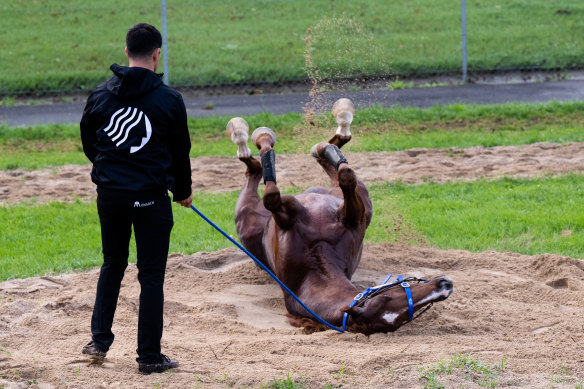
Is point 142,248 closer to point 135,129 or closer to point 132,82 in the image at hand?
point 135,129

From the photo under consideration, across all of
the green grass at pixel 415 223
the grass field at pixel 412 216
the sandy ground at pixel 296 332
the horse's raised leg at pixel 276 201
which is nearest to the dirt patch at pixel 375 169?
the grass field at pixel 412 216

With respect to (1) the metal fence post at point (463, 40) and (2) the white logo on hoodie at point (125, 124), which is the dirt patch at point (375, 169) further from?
(2) the white logo on hoodie at point (125, 124)

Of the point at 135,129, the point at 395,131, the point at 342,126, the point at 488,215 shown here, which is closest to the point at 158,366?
the point at 135,129

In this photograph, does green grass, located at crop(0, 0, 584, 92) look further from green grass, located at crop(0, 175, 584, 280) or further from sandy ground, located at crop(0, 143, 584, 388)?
sandy ground, located at crop(0, 143, 584, 388)

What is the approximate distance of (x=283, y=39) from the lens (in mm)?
18031

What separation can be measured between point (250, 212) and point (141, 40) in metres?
2.35

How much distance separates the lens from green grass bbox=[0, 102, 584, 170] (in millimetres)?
11594

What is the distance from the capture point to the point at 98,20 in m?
19.3

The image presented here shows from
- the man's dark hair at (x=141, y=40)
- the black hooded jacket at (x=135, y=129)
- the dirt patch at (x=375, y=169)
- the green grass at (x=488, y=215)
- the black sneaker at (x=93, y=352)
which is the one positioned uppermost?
the man's dark hair at (x=141, y=40)

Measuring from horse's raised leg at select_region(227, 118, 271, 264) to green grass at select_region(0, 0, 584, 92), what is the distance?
781 cm

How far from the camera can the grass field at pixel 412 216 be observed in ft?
25.3

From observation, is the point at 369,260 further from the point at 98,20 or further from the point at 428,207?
the point at 98,20

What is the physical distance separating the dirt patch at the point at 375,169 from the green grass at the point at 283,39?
4095 mm

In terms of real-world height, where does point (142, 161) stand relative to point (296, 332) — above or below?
above
